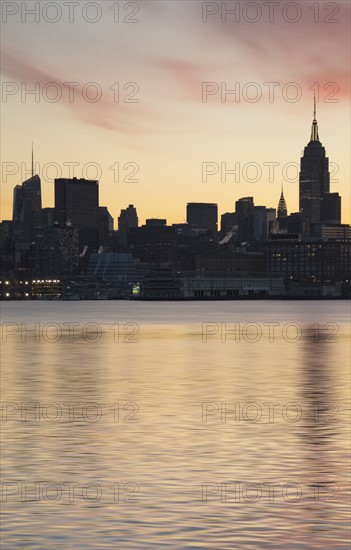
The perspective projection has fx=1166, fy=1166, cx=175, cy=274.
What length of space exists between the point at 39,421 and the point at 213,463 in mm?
13158

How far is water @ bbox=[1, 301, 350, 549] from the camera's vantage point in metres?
24.6

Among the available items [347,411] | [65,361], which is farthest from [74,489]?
[65,361]

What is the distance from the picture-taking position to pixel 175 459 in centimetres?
3484

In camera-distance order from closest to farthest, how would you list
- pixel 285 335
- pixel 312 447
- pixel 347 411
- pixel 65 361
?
pixel 312 447 < pixel 347 411 < pixel 65 361 < pixel 285 335

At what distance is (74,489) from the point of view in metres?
29.5

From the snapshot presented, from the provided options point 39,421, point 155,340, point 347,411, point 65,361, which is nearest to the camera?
point 39,421

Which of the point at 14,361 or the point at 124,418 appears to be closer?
the point at 124,418

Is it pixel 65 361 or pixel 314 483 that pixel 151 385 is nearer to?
pixel 65 361

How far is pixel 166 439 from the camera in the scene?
40.0 metres

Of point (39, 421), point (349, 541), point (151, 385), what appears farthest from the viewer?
point (151, 385)

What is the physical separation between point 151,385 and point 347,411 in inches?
756

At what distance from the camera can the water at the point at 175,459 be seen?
24625mm

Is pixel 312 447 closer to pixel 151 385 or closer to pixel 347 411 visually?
pixel 347 411

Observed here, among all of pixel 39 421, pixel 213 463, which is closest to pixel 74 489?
pixel 213 463
